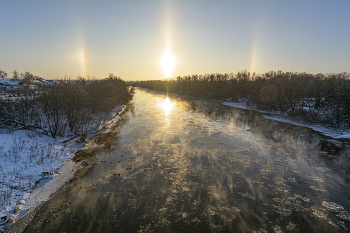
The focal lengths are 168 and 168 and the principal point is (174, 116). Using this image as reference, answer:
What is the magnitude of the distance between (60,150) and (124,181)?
20.3 feet

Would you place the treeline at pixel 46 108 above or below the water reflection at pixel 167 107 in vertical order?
above

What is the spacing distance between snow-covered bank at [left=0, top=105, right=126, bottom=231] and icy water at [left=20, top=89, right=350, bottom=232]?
29.3 inches

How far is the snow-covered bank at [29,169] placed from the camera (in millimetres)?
6566

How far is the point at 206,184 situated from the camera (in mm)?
8742

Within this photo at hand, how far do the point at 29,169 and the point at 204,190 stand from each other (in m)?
9.05

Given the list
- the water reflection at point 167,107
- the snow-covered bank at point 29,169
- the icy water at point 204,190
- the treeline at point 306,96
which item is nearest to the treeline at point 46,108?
the snow-covered bank at point 29,169

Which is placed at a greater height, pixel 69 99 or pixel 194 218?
pixel 69 99

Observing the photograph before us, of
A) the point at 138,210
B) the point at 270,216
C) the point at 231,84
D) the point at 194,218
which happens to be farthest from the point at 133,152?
the point at 231,84

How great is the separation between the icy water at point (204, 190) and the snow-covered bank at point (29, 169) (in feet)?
2.44

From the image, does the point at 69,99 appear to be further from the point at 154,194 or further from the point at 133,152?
the point at 154,194

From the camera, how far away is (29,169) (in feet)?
28.5

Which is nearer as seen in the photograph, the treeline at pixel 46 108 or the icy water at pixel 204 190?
the icy water at pixel 204 190

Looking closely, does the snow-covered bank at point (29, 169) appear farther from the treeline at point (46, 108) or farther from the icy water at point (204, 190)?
the treeline at point (46, 108)

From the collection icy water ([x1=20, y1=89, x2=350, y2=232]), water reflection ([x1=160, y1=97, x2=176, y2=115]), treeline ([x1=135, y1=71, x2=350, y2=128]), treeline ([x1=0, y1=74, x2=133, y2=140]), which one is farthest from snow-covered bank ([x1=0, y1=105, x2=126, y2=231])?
treeline ([x1=135, y1=71, x2=350, y2=128])
